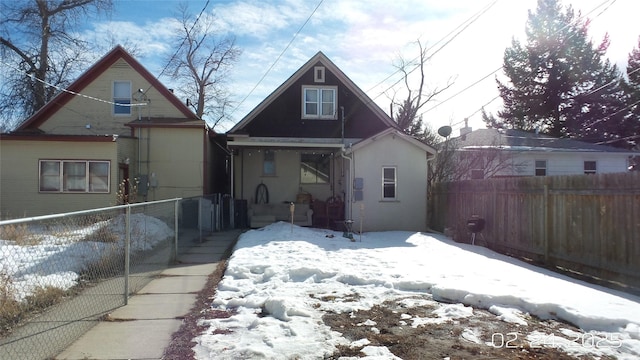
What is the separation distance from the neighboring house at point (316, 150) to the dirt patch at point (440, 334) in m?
10.5

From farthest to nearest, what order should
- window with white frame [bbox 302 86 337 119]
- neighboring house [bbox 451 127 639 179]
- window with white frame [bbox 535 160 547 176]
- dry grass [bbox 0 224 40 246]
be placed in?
window with white frame [bbox 535 160 547 176] → neighboring house [bbox 451 127 639 179] → window with white frame [bbox 302 86 337 119] → dry grass [bbox 0 224 40 246]

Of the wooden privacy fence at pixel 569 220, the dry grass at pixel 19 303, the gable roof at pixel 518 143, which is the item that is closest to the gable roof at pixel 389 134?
the wooden privacy fence at pixel 569 220

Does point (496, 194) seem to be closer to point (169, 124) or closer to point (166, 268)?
point (166, 268)

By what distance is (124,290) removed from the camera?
6535 millimetres

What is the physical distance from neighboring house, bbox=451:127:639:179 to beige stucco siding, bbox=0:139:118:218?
15.9m

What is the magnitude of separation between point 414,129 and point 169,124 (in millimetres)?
17662

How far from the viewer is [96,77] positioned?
19.4 m

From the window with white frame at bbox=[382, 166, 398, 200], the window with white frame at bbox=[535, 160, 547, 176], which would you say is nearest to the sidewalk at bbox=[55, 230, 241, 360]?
the window with white frame at bbox=[382, 166, 398, 200]

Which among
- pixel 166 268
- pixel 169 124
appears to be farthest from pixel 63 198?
pixel 166 268

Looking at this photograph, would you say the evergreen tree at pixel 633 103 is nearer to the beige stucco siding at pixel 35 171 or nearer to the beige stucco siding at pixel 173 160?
the beige stucco siding at pixel 173 160

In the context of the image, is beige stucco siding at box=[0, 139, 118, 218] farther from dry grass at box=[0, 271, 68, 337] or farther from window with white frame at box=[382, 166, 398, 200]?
dry grass at box=[0, 271, 68, 337]

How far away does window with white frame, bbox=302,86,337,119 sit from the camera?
1977 centimetres

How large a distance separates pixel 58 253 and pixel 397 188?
38.9 ft

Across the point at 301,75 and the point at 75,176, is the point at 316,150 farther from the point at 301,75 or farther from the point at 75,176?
the point at 75,176
